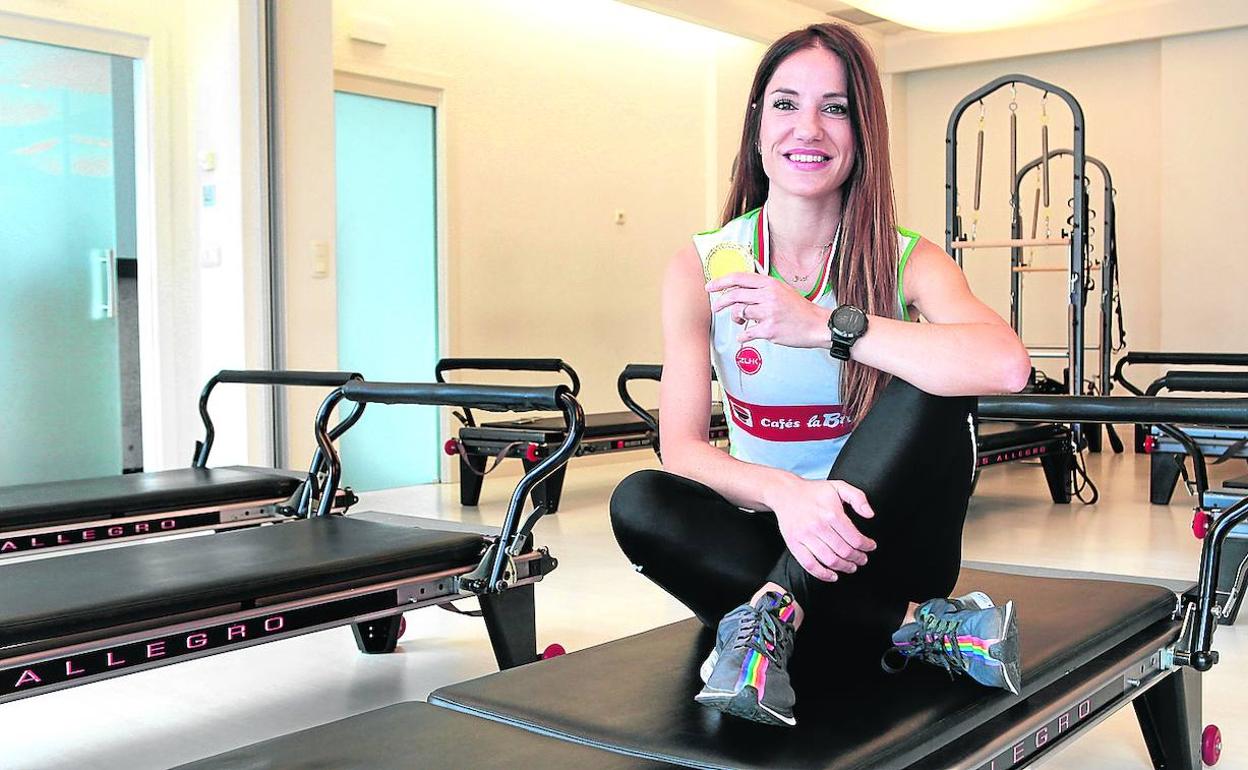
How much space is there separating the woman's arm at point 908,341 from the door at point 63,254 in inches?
179

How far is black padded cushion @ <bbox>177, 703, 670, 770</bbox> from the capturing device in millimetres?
1405

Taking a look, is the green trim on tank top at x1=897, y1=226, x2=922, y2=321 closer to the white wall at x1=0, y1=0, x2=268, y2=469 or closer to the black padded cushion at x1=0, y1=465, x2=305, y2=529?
the black padded cushion at x1=0, y1=465, x2=305, y2=529

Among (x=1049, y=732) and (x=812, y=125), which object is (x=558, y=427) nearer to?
(x=812, y=125)

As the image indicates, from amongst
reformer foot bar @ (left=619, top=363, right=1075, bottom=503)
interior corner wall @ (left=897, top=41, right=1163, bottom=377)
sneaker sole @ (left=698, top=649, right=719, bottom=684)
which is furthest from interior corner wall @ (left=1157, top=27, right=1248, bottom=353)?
sneaker sole @ (left=698, top=649, right=719, bottom=684)

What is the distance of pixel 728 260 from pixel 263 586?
1134 millimetres

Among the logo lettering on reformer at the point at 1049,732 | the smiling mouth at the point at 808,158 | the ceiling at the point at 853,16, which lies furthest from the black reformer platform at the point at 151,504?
the ceiling at the point at 853,16

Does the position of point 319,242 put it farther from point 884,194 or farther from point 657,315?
point 884,194

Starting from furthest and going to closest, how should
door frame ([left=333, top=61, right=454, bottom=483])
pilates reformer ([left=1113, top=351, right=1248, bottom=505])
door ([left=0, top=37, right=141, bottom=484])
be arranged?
door frame ([left=333, top=61, right=454, bottom=483])
door ([left=0, top=37, right=141, bottom=484])
pilates reformer ([left=1113, top=351, right=1248, bottom=505])

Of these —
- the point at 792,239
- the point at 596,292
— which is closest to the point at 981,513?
the point at 596,292

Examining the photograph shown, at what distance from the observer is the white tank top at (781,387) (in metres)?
1.90

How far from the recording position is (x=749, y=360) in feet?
6.37

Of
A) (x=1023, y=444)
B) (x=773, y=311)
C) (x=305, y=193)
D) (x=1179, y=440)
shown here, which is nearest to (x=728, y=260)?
(x=773, y=311)

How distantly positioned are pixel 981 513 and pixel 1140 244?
4.43 metres

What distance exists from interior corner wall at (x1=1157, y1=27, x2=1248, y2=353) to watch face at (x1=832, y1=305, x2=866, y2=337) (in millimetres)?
7841
